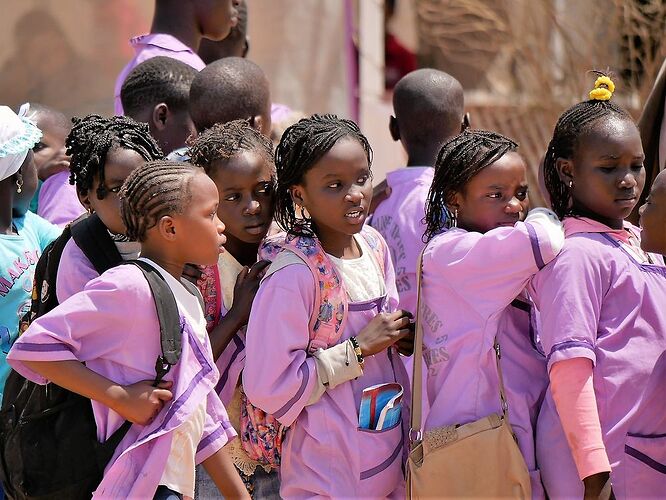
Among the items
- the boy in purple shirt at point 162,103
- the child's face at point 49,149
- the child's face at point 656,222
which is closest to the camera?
the child's face at point 656,222

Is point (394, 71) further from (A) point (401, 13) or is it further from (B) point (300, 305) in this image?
(B) point (300, 305)

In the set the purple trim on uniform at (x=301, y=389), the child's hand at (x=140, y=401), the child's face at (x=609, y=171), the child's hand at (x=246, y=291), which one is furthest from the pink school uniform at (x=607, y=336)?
the child's hand at (x=140, y=401)

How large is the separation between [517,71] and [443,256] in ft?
17.0

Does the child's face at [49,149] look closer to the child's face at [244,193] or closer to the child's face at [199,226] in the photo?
the child's face at [244,193]

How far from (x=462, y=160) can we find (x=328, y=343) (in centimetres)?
66

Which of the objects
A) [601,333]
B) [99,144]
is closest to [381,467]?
[601,333]

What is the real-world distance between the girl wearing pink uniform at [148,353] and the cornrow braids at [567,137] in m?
1.04

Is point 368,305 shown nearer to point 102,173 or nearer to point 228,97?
point 102,173

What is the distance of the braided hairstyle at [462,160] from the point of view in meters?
3.20

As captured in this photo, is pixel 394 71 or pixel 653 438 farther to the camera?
pixel 394 71

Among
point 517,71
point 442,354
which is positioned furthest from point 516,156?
point 517,71

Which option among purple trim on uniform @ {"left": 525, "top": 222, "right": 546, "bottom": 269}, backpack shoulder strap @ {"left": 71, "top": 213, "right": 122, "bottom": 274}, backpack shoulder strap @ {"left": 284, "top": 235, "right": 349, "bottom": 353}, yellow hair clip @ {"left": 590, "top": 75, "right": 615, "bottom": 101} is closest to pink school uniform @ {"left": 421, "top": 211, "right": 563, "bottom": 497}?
purple trim on uniform @ {"left": 525, "top": 222, "right": 546, "bottom": 269}

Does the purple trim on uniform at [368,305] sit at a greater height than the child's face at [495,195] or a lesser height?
lesser

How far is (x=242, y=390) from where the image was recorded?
11.1ft
